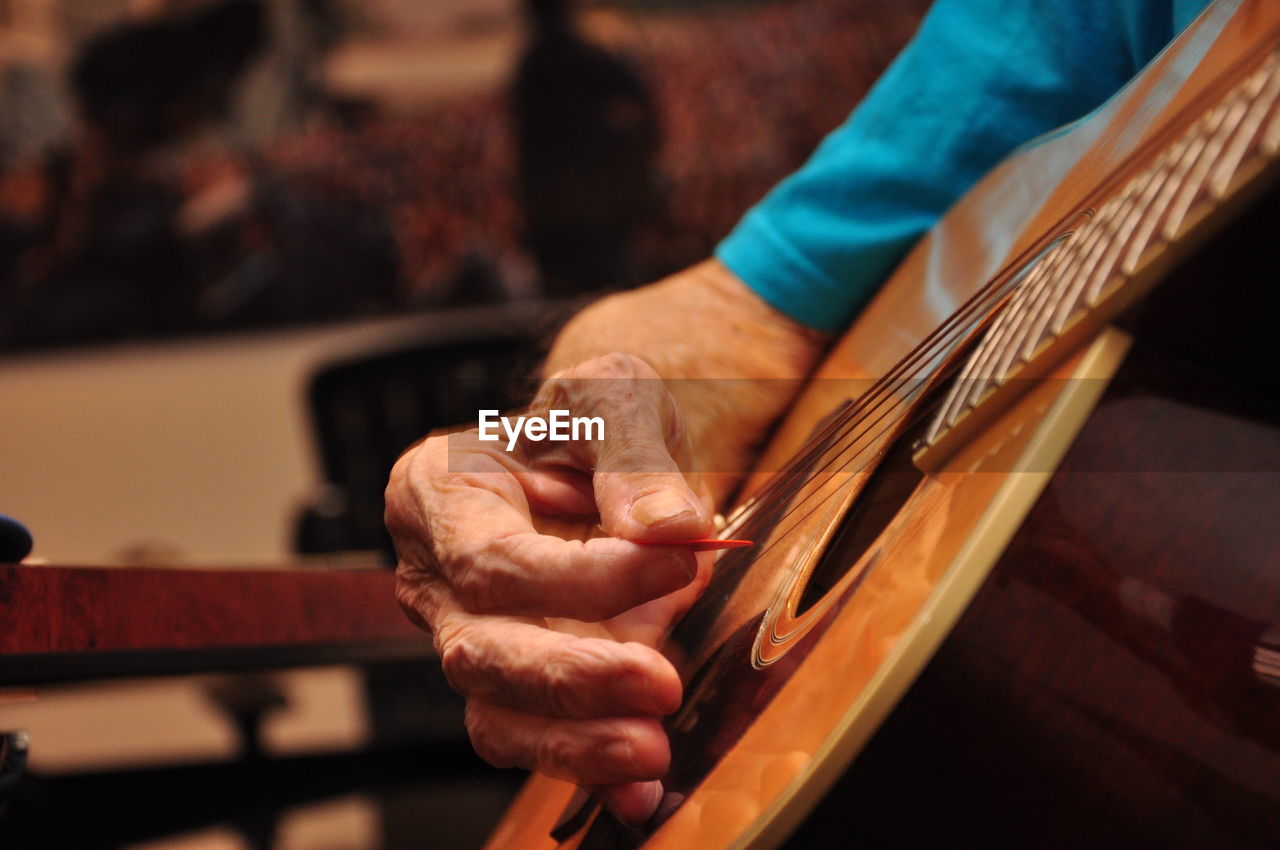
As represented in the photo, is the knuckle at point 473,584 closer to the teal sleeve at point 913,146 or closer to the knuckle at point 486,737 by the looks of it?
the knuckle at point 486,737

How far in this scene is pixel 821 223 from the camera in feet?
1.70

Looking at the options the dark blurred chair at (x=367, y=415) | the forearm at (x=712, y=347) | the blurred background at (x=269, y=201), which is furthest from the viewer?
the blurred background at (x=269, y=201)

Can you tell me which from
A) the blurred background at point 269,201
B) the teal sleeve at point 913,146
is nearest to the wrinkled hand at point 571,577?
the teal sleeve at point 913,146

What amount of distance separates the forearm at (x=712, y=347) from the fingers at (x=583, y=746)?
123mm

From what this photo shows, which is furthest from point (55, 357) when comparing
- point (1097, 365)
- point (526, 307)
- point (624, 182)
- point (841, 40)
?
point (1097, 365)

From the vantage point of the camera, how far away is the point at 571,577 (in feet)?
0.84

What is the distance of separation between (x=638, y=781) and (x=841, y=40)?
1350 millimetres

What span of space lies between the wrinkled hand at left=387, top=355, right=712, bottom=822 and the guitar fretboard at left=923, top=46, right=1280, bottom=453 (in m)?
0.09

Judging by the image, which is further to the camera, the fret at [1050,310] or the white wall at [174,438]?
the white wall at [174,438]

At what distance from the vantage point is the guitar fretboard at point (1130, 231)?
0.19m

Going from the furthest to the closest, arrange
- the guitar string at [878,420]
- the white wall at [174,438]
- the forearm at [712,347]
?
the white wall at [174,438], the forearm at [712,347], the guitar string at [878,420]

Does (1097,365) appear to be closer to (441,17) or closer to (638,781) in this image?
(638,781)

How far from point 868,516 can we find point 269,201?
176cm

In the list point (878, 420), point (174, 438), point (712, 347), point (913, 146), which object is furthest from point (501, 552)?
point (174, 438)
